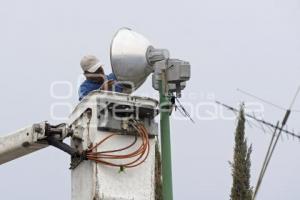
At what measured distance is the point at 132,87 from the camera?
9.20m

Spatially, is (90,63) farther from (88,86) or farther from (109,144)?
(109,144)

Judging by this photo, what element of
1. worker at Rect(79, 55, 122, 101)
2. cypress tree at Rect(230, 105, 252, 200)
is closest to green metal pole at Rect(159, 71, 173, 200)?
worker at Rect(79, 55, 122, 101)

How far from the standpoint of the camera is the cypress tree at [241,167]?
2155 cm

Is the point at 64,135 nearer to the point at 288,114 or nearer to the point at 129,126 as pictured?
the point at 129,126

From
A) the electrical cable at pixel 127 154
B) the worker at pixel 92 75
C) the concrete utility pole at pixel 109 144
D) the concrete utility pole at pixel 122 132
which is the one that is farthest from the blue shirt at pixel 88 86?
the electrical cable at pixel 127 154

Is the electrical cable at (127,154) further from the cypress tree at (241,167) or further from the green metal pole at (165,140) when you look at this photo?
Answer: the cypress tree at (241,167)

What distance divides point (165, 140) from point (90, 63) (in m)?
1.84

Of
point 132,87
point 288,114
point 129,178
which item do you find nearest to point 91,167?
point 129,178

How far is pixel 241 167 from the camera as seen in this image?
21.8m

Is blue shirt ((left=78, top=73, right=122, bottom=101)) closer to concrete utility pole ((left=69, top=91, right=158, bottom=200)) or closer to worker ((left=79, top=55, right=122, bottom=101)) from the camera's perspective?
worker ((left=79, top=55, right=122, bottom=101))

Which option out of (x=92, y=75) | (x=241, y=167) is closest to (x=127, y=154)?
(x=92, y=75)

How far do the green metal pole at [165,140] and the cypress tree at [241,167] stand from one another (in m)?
12.4

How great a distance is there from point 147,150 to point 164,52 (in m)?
0.89

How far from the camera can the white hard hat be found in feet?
34.6
